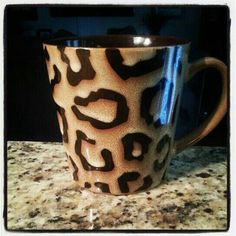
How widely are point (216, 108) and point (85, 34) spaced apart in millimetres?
154

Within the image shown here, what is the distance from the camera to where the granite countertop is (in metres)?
0.28

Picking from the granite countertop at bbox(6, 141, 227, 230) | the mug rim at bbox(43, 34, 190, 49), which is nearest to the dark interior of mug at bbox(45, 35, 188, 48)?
the mug rim at bbox(43, 34, 190, 49)

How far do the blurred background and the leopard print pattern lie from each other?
80 millimetres

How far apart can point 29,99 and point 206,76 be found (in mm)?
188

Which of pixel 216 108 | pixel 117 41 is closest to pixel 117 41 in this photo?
pixel 117 41

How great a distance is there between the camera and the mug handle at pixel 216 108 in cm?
30

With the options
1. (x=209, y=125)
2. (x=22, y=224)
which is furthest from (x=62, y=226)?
(x=209, y=125)

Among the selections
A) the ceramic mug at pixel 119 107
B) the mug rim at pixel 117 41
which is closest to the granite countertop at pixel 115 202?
the ceramic mug at pixel 119 107

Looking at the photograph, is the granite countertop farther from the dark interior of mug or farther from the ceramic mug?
the dark interior of mug

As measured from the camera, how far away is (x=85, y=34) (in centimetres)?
38

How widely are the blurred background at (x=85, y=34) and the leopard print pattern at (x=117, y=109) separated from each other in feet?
0.26

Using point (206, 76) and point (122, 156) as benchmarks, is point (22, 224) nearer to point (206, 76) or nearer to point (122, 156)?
point (122, 156)

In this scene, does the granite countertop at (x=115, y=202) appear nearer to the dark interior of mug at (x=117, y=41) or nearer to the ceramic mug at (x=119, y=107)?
the ceramic mug at (x=119, y=107)

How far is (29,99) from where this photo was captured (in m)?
0.40
